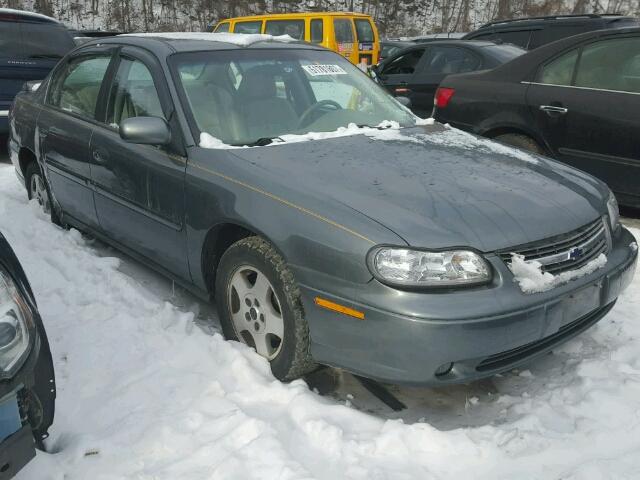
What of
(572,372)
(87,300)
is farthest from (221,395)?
(572,372)

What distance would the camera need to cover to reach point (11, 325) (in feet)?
5.88

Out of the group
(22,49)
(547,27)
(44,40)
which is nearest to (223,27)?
(547,27)

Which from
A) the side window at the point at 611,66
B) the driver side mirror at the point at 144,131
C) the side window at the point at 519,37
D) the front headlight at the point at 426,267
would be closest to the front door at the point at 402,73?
the side window at the point at 519,37

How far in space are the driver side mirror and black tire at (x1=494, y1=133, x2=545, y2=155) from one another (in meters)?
3.28

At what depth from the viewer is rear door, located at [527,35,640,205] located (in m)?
4.71

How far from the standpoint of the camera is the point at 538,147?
5277 mm

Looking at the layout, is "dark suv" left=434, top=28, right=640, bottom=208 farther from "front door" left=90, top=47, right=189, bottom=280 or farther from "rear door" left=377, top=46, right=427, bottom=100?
"front door" left=90, top=47, right=189, bottom=280

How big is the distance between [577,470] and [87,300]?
266 cm

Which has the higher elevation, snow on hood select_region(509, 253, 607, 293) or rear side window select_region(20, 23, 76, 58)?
rear side window select_region(20, 23, 76, 58)

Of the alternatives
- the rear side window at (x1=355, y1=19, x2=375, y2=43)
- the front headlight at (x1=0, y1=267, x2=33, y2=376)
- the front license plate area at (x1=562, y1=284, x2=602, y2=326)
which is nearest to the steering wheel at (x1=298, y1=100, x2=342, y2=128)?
the front license plate area at (x1=562, y1=284, x2=602, y2=326)

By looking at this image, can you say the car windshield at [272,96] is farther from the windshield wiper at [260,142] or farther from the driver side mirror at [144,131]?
the driver side mirror at [144,131]

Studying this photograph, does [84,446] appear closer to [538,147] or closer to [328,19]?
[538,147]

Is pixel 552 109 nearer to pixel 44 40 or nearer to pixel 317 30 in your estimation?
pixel 44 40

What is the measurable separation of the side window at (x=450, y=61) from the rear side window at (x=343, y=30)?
19.5 feet
